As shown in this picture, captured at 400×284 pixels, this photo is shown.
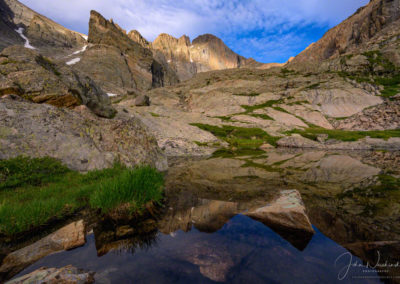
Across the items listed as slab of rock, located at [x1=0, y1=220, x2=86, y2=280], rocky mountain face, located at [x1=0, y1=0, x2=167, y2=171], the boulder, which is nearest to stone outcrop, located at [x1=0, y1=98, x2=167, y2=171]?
rocky mountain face, located at [x1=0, y1=0, x2=167, y2=171]

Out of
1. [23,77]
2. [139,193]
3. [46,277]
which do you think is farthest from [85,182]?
[23,77]

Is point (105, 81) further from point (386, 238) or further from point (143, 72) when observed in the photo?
point (386, 238)

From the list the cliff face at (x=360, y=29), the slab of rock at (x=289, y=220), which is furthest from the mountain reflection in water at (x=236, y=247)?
the cliff face at (x=360, y=29)

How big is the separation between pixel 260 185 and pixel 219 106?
284ft

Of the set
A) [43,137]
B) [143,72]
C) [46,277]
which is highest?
[143,72]

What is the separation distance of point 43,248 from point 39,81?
15330mm

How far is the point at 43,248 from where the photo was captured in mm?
4133

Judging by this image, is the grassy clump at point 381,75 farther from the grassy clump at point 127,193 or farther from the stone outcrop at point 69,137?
the grassy clump at point 127,193

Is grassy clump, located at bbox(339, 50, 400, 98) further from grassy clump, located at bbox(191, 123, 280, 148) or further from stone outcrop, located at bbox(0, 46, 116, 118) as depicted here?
stone outcrop, located at bbox(0, 46, 116, 118)

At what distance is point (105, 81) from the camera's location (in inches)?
5650

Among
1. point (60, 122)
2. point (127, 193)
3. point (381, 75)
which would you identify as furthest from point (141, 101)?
point (381, 75)

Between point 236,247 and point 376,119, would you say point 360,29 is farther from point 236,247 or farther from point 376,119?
point 236,247

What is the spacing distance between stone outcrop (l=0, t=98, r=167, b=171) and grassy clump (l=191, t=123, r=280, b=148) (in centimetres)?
3005

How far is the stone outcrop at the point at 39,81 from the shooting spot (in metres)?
13.5
